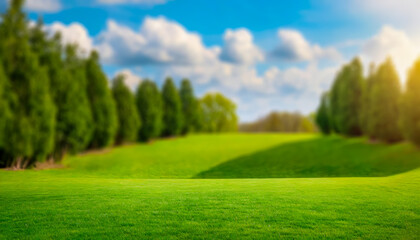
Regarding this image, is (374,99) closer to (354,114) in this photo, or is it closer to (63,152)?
(354,114)

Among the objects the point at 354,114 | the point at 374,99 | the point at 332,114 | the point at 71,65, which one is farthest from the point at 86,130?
the point at 332,114

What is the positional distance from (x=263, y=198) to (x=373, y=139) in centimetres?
3504

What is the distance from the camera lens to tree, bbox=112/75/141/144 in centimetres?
4284

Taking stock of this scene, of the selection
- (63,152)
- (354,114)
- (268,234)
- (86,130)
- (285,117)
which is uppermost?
(285,117)

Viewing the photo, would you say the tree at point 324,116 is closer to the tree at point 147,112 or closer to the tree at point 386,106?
the tree at point 386,106

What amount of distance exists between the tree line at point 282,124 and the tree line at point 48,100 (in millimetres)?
94476

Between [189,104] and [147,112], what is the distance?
17040 millimetres

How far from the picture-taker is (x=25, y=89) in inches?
880

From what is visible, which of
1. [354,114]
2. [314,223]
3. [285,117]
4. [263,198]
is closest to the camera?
[314,223]

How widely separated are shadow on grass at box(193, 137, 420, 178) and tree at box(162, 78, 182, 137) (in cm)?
2524

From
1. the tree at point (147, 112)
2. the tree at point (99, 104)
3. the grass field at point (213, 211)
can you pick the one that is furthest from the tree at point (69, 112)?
the tree at point (147, 112)

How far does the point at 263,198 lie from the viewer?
1066 cm

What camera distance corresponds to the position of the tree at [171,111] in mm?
57344

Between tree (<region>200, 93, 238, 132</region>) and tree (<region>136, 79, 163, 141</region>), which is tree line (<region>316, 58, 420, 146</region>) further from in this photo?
tree (<region>200, 93, 238, 132</region>)
